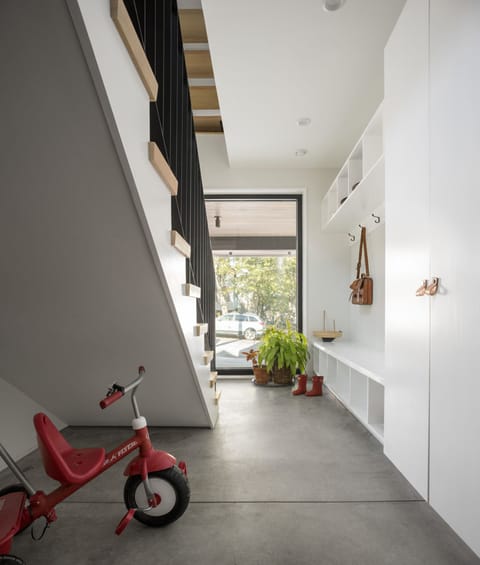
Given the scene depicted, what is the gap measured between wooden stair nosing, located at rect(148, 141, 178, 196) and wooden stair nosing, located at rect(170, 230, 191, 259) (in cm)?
17

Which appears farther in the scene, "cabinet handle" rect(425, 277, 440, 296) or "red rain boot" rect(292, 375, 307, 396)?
"red rain boot" rect(292, 375, 307, 396)

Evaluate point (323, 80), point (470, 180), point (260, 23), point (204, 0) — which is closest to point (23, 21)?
Result: point (470, 180)

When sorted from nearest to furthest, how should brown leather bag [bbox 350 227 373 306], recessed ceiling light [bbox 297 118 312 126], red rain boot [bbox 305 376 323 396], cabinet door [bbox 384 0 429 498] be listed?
cabinet door [bbox 384 0 429 498] → recessed ceiling light [bbox 297 118 312 126] → brown leather bag [bbox 350 227 373 306] → red rain boot [bbox 305 376 323 396]

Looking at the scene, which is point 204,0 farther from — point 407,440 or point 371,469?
point 371,469

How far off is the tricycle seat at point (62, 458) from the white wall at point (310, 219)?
3627mm

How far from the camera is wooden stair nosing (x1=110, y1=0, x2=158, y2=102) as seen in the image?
1.06m

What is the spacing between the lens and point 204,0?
→ 2355 millimetres

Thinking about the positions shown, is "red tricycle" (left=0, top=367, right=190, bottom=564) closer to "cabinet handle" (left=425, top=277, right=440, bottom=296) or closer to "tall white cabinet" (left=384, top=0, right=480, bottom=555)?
"tall white cabinet" (left=384, top=0, right=480, bottom=555)

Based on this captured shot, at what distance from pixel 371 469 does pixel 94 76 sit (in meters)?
2.27

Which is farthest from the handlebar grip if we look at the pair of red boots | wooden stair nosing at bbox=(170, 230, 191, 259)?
the pair of red boots

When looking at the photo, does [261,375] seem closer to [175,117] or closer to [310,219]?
[310,219]

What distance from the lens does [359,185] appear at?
3111mm

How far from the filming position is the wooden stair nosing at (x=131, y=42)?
41.6 inches

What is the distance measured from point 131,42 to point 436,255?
1310 mm
